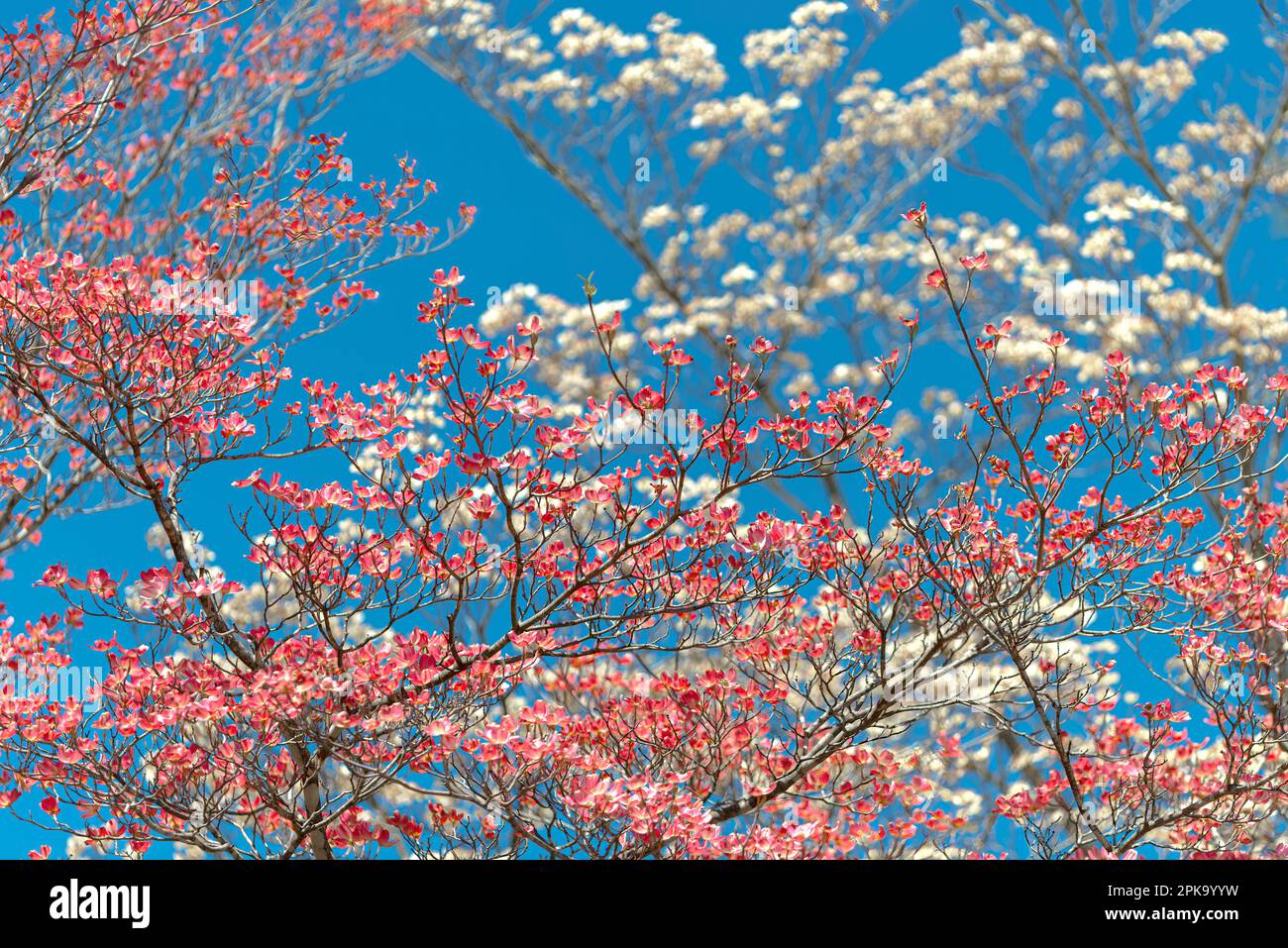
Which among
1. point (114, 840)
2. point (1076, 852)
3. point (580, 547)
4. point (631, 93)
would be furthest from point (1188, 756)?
point (631, 93)

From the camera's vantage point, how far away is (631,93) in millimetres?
11672

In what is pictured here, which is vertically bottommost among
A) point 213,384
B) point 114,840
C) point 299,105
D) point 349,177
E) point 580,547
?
point 114,840

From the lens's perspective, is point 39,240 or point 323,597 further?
point 39,240

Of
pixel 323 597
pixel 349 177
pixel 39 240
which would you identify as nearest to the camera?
pixel 323 597

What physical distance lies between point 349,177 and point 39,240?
83.6 inches

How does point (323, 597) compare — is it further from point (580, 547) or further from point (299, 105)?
point (299, 105)

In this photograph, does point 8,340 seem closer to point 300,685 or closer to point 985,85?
point 300,685

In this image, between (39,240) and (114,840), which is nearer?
(114,840)

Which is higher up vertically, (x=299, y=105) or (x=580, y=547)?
(x=299, y=105)

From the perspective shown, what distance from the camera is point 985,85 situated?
477 inches

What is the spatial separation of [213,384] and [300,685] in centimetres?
145
